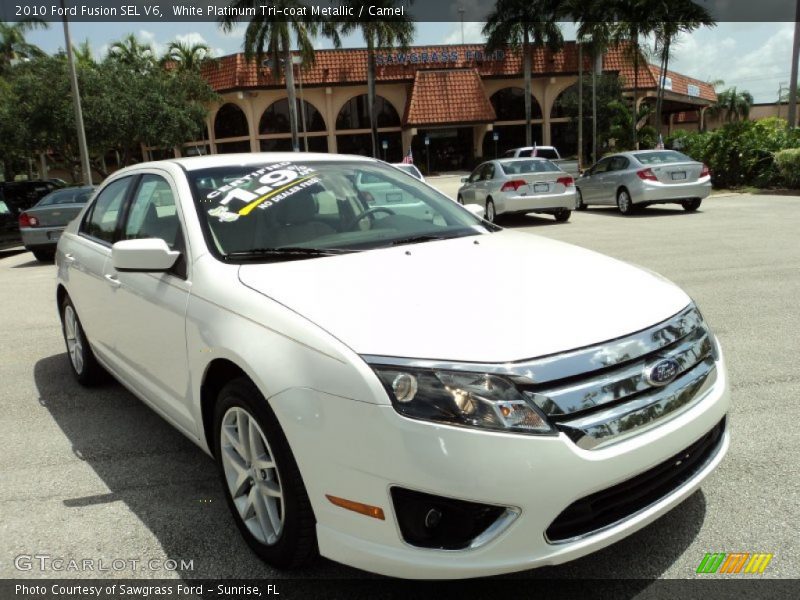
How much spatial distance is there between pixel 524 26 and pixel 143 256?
3939 cm

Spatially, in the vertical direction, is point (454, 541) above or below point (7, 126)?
below

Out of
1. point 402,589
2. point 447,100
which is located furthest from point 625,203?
point 447,100

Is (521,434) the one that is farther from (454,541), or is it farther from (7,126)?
(7,126)

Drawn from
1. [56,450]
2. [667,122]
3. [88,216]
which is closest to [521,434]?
[56,450]

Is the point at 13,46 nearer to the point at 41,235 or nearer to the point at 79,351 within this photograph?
the point at 41,235

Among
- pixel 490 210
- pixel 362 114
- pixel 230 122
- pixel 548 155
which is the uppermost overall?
pixel 362 114

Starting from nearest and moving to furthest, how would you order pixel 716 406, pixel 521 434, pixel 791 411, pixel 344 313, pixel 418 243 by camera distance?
pixel 521 434
pixel 344 313
pixel 716 406
pixel 418 243
pixel 791 411

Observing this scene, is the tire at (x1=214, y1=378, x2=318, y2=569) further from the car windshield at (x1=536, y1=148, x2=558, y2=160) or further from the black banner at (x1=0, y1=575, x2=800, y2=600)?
the car windshield at (x1=536, y1=148, x2=558, y2=160)

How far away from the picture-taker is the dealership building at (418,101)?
42844mm

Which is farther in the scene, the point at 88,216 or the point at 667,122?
the point at 667,122

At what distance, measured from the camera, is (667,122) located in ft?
199

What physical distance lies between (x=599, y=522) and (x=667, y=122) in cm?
6543

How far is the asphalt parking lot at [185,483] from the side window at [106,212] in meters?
1.20

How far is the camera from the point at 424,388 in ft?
6.76
